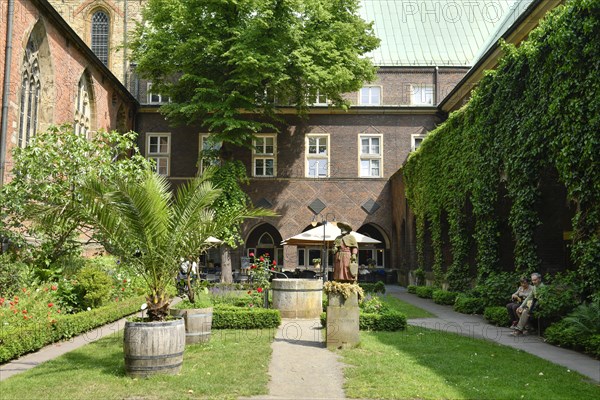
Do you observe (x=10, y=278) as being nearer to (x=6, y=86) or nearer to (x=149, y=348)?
(x=149, y=348)

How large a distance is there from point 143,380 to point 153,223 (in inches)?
82.7

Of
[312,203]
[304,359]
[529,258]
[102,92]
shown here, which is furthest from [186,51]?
[304,359]

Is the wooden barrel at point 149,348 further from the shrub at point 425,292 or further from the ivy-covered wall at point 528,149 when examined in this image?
the shrub at point 425,292

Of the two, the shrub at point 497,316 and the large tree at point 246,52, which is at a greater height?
the large tree at point 246,52

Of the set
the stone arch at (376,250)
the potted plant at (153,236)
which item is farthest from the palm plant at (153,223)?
the stone arch at (376,250)

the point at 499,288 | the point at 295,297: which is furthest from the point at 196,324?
the point at 499,288

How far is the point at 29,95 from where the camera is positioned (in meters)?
19.7

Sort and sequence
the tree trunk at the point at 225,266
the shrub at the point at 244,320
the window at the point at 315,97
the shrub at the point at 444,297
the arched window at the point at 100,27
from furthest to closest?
the arched window at the point at 100,27
the window at the point at 315,97
the tree trunk at the point at 225,266
the shrub at the point at 444,297
the shrub at the point at 244,320

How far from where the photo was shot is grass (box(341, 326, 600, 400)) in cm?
680

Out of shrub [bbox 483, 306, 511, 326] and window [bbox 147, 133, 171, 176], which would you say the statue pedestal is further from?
window [bbox 147, 133, 171, 176]

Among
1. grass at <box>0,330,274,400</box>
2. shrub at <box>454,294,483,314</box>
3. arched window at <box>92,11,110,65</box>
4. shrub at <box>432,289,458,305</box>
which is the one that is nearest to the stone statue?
grass at <box>0,330,274,400</box>

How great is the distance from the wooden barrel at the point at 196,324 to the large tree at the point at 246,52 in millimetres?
14191

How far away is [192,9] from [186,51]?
1661mm

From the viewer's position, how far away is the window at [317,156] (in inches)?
1208
